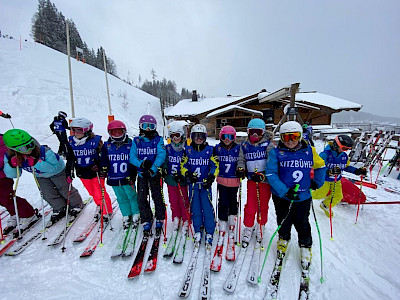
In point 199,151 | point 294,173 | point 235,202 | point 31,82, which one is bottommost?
point 235,202

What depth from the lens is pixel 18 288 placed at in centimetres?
235

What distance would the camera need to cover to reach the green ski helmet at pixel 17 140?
2855 millimetres

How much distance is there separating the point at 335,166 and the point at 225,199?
2012 millimetres

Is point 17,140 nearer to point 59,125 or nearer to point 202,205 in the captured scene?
point 59,125

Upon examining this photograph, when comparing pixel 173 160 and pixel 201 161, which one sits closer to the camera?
pixel 201 161

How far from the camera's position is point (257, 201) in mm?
3059

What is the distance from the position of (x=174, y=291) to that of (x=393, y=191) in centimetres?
687

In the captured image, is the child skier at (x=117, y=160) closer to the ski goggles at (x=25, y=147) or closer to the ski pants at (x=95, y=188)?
the ski pants at (x=95, y=188)

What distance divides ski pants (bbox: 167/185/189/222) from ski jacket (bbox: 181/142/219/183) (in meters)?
0.47

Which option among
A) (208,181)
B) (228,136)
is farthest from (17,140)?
(228,136)

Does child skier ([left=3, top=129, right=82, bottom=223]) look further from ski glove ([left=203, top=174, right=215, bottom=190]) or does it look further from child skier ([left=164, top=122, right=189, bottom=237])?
ski glove ([left=203, top=174, right=215, bottom=190])

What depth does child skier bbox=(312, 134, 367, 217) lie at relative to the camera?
3284 mm

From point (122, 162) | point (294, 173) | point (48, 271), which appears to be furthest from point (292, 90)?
point (48, 271)

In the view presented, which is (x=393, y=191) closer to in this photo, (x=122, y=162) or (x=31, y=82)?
(x=122, y=162)
